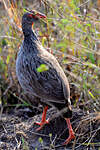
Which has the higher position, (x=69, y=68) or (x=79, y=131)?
(x=69, y=68)

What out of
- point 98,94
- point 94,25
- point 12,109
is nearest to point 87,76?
point 98,94

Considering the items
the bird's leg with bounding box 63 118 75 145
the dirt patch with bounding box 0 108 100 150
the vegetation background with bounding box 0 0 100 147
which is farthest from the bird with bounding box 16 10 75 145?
the vegetation background with bounding box 0 0 100 147

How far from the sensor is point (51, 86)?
3.46m

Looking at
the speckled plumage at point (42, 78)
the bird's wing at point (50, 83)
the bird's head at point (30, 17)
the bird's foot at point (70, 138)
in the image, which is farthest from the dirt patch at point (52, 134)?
the bird's head at point (30, 17)

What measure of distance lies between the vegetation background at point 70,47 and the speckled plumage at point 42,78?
41cm

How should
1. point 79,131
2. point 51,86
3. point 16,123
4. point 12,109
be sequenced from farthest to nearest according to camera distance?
point 12,109 < point 16,123 < point 79,131 < point 51,86

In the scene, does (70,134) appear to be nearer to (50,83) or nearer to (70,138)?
(70,138)

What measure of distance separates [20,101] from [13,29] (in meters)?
1.27

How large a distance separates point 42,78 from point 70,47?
0.89m

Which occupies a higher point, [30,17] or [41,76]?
[30,17]

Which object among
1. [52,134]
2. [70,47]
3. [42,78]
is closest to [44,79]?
[42,78]

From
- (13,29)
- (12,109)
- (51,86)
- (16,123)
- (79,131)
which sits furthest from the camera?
(12,109)

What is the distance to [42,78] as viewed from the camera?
11.5ft

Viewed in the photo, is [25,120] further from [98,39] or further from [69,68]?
[98,39]
